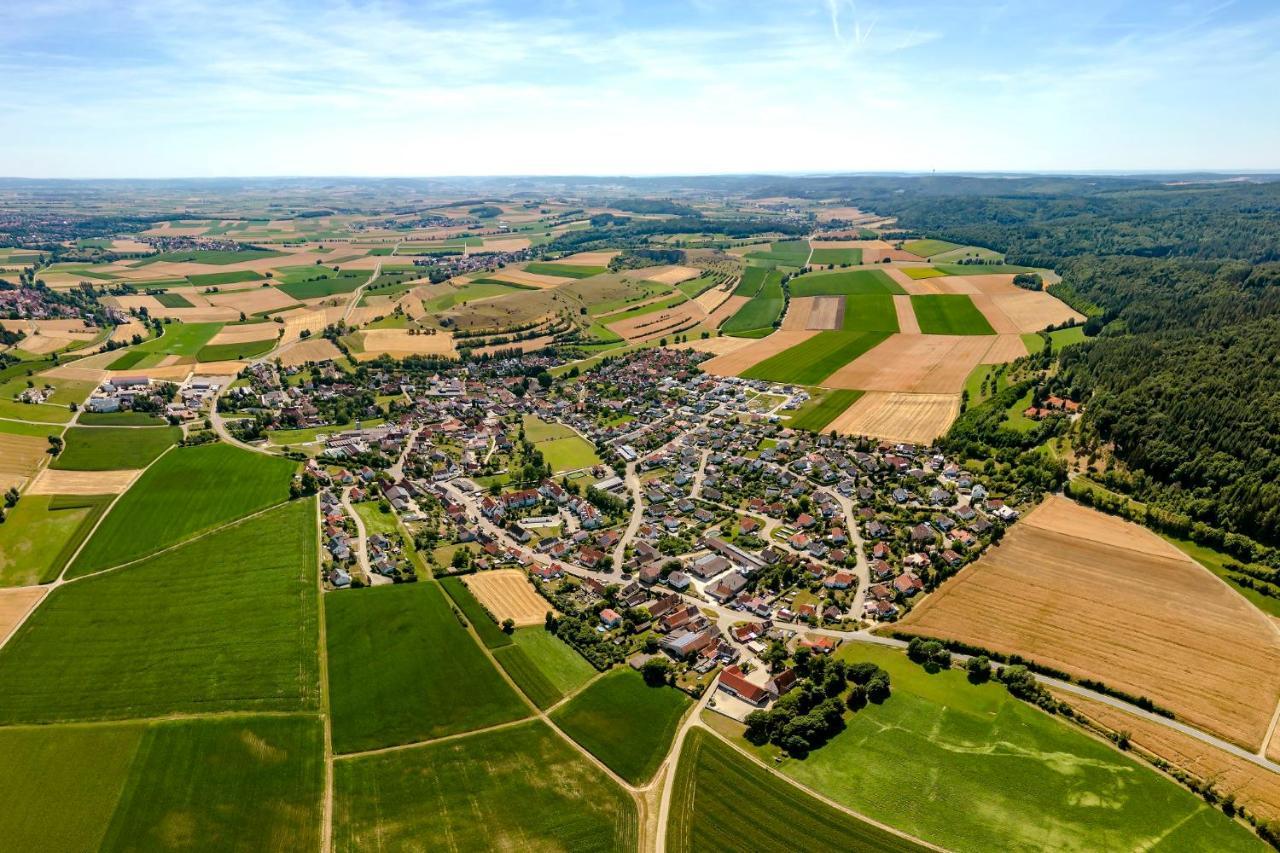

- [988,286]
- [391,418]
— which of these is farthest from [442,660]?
[988,286]

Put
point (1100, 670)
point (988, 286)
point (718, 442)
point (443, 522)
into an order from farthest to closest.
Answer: point (988, 286), point (718, 442), point (443, 522), point (1100, 670)

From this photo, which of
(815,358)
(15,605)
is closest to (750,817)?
→ (15,605)

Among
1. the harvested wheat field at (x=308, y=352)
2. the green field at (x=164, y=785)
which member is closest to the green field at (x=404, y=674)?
the green field at (x=164, y=785)

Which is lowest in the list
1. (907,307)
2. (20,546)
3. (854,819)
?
(854,819)

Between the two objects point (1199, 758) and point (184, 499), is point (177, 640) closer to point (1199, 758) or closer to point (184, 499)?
point (184, 499)

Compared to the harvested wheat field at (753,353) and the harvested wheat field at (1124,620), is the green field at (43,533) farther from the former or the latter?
the harvested wheat field at (753,353)

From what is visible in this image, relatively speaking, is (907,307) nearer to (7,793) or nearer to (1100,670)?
(1100,670)
